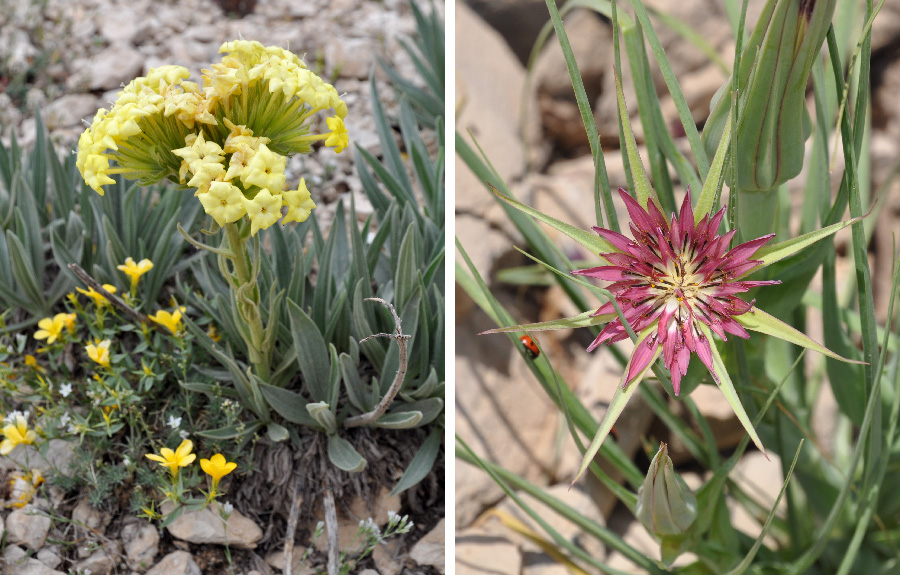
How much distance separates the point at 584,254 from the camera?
1.63 m

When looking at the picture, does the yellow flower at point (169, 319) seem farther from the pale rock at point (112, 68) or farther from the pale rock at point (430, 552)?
the pale rock at point (112, 68)

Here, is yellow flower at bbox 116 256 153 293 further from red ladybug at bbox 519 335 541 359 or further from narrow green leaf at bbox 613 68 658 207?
narrow green leaf at bbox 613 68 658 207

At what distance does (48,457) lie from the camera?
51.3 inches

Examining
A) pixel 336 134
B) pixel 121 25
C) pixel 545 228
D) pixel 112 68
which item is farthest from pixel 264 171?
pixel 121 25

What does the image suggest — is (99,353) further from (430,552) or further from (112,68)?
(112,68)

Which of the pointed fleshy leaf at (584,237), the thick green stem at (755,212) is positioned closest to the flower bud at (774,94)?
the thick green stem at (755,212)

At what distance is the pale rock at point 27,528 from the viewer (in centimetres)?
122

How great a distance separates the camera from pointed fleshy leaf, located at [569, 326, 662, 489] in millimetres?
617

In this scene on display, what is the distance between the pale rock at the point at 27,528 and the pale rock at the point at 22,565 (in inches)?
0.8

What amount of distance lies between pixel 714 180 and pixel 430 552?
0.86 m

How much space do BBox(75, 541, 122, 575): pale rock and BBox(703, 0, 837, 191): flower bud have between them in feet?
3.54

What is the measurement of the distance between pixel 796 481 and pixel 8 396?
140cm

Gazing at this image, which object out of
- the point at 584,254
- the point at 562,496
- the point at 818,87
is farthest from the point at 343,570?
the point at 818,87

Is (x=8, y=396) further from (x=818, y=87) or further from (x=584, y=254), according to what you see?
(x=818, y=87)
